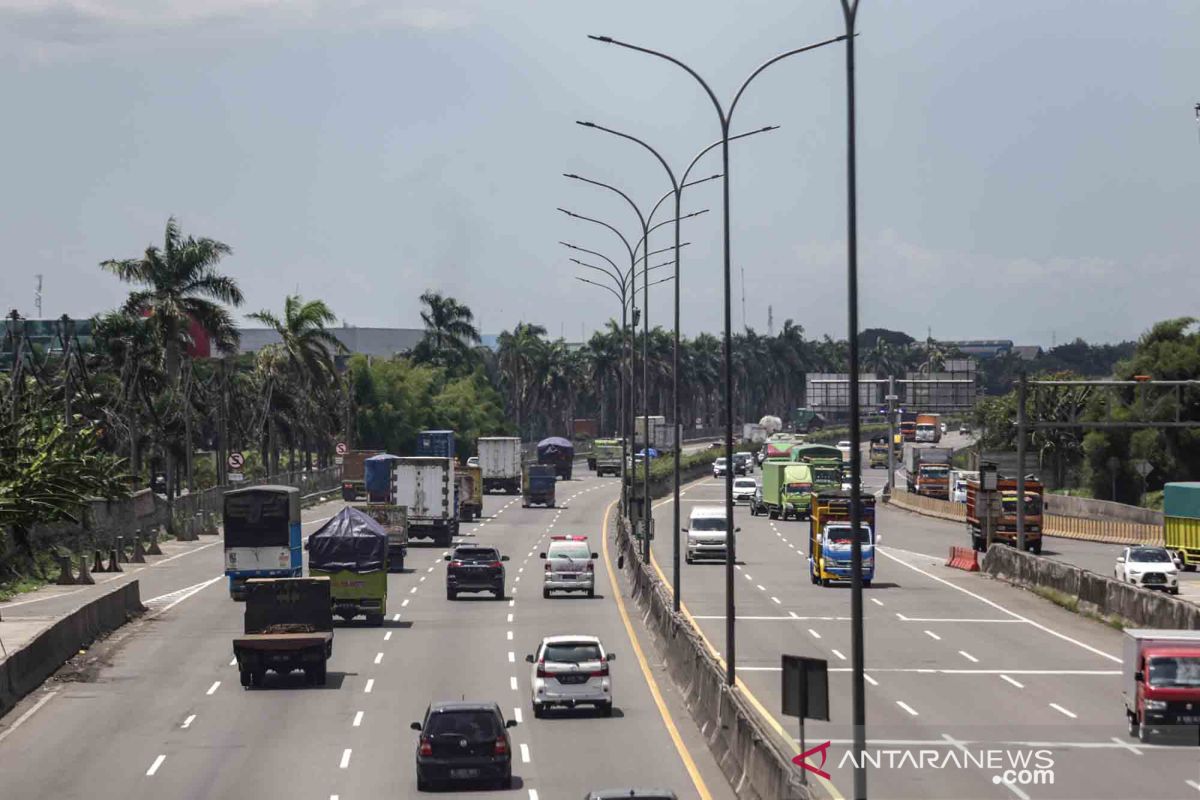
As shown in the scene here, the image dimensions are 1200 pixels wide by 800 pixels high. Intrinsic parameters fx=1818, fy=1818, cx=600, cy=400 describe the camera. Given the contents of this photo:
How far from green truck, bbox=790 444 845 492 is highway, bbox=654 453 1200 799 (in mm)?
23255

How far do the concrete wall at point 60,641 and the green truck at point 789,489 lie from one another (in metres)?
52.7

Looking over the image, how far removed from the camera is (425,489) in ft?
262

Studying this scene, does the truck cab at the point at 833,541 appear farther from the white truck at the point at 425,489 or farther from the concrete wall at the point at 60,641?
the concrete wall at the point at 60,641

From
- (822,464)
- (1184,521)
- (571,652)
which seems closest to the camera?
(571,652)

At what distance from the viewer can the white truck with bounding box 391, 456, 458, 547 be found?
7962cm

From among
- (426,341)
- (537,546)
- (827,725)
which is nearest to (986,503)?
(537,546)

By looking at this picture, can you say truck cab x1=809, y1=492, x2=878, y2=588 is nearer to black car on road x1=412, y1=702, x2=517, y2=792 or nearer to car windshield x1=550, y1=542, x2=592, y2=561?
car windshield x1=550, y1=542, x2=592, y2=561

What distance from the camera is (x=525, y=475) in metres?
115

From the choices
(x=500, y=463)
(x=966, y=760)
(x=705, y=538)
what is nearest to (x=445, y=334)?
(x=500, y=463)

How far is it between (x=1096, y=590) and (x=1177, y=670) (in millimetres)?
22913

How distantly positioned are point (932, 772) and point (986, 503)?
48.5 m

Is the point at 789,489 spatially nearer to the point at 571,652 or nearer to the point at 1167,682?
the point at 571,652

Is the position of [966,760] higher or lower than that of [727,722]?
lower

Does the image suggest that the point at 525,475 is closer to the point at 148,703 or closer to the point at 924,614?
the point at 924,614
